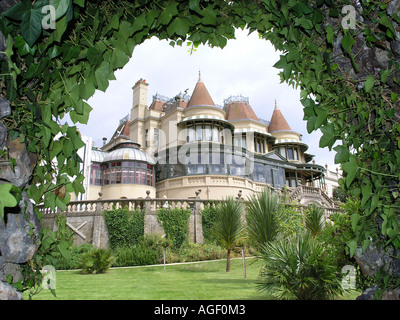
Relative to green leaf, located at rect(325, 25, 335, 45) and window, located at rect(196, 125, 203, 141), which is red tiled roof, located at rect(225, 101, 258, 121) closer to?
window, located at rect(196, 125, 203, 141)

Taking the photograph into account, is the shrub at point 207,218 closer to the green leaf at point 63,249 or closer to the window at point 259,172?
the window at point 259,172

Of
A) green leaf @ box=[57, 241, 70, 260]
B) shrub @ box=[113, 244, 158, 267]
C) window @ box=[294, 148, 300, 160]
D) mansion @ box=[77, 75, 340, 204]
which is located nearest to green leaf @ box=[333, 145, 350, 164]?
green leaf @ box=[57, 241, 70, 260]

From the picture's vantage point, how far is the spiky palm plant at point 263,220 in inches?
373

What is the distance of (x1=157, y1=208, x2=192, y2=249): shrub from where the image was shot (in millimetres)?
20703

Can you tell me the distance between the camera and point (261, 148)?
1689 inches

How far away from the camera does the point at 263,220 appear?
962 centimetres

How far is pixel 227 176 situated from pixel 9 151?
2995cm

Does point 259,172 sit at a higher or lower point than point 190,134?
lower

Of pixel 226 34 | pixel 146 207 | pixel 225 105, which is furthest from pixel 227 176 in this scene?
pixel 226 34

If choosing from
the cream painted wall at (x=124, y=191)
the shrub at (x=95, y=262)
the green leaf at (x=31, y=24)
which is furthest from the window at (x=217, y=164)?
the green leaf at (x=31, y=24)

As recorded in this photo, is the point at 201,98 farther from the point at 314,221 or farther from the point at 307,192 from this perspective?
the point at 314,221

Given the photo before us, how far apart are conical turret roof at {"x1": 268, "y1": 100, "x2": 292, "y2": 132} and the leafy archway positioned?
150 ft

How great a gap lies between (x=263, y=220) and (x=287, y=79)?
25.2 feet

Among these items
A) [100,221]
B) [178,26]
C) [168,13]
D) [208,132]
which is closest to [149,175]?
[208,132]
